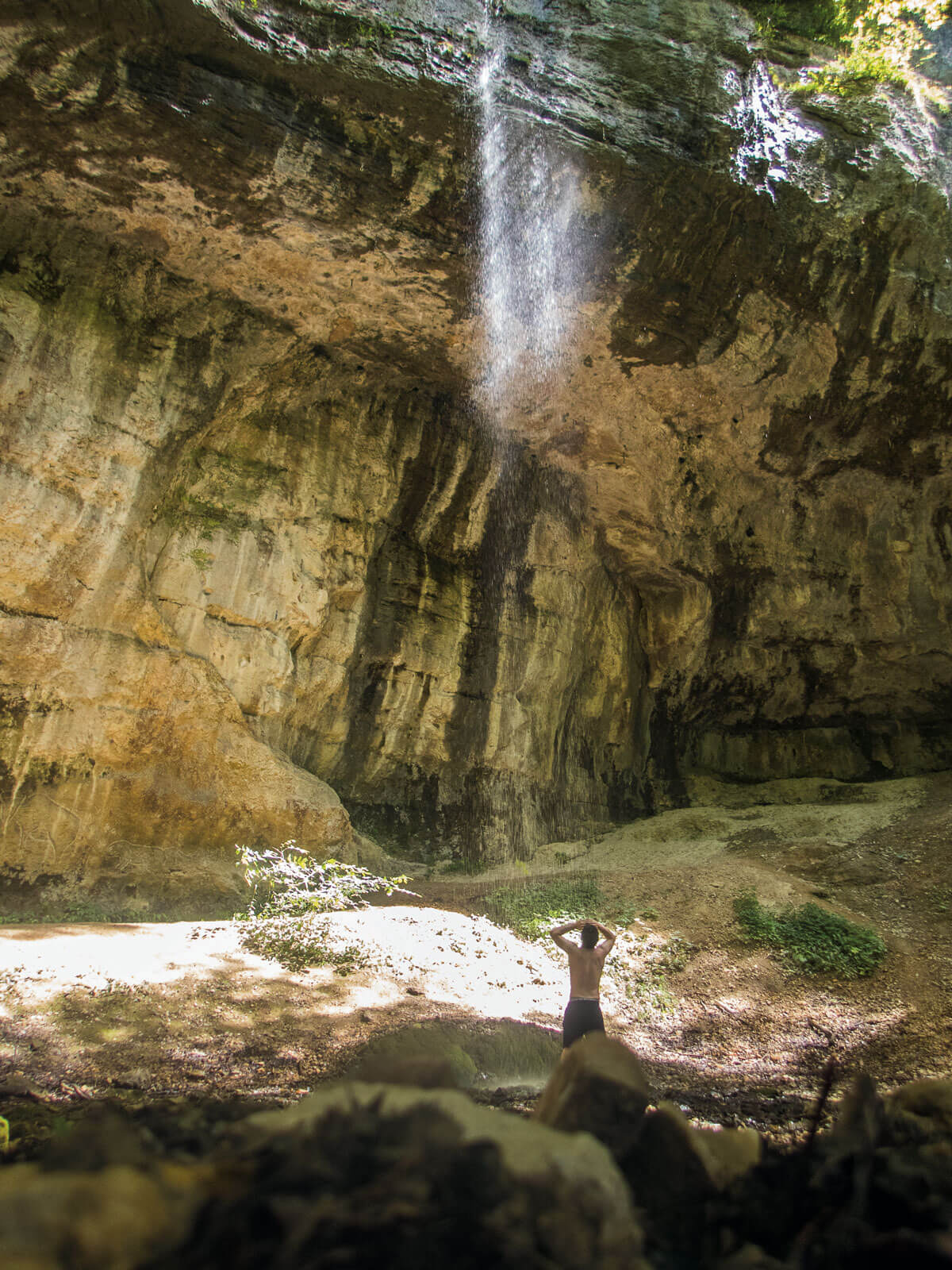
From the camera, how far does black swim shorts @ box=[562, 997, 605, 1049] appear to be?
4543mm

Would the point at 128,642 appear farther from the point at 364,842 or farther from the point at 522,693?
the point at 522,693

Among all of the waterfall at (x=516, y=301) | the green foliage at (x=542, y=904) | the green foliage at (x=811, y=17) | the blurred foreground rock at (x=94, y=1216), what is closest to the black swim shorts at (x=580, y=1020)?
the green foliage at (x=542, y=904)

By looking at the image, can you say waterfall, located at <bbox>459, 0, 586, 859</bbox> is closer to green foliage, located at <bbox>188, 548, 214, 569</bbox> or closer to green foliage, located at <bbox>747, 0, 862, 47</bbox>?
green foliage, located at <bbox>747, 0, 862, 47</bbox>

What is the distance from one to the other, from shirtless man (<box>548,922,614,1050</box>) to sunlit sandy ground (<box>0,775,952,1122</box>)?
586 millimetres

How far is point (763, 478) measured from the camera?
1173 centimetres

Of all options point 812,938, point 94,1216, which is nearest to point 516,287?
point 812,938

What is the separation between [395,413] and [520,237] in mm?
3396

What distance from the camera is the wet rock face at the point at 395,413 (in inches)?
291

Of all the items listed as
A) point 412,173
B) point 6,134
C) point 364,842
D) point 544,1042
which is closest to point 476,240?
point 412,173

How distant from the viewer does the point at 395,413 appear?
11.1 meters

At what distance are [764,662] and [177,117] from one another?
12.9 m

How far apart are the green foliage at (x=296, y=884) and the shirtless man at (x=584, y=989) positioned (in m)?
2.94

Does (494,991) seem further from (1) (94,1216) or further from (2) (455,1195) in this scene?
(1) (94,1216)

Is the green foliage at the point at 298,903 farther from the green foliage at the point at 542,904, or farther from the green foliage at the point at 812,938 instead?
the green foliage at the point at 812,938
